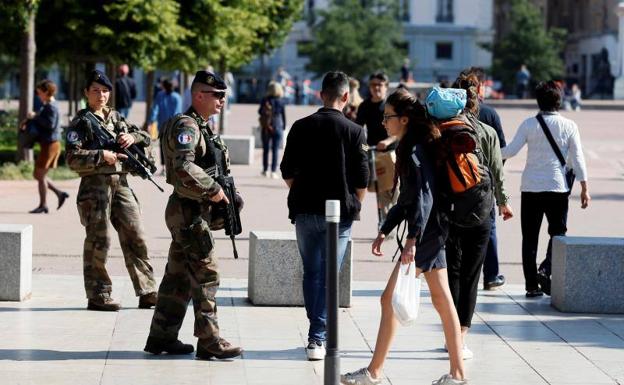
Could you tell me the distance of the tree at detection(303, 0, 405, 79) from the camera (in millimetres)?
83625

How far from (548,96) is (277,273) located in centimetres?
259

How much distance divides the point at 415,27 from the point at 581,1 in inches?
519

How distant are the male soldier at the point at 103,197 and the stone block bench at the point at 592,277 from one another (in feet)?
10.4

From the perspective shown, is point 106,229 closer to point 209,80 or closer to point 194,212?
point 194,212

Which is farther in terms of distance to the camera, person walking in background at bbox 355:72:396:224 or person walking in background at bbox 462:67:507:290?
person walking in background at bbox 355:72:396:224

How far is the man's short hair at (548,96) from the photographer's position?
11438 millimetres

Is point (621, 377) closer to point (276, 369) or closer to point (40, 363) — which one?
point (276, 369)

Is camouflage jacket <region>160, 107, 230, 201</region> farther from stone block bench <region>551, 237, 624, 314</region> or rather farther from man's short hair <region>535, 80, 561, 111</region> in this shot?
man's short hair <region>535, 80, 561, 111</region>

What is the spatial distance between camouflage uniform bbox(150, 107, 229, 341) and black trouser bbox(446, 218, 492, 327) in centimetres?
144

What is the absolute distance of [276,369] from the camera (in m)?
8.66

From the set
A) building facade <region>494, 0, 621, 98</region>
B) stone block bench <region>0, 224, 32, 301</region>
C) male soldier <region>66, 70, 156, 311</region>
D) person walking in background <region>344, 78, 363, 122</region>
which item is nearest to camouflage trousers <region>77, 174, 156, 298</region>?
male soldier <region>66, 70, 156, 311</region>

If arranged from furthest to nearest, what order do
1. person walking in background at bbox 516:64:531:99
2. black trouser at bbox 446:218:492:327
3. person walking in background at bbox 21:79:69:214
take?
person walking in background at bbox 516:64:531:99 → person walking in background at bbox 21:79:69:214 → black trouser at bbox 446:218:492:327

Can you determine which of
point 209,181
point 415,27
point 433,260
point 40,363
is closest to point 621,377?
point 433,260

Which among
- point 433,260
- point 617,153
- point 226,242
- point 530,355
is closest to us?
point 433,260
